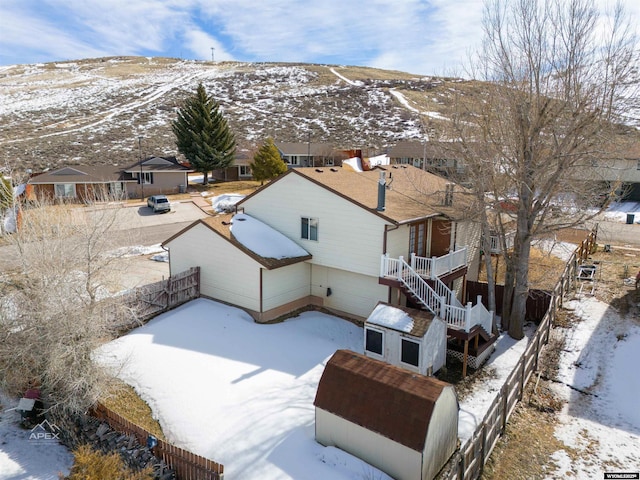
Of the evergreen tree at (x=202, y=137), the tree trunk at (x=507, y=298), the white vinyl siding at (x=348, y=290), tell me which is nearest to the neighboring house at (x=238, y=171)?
the evergreen tree at (x=202, y=137)

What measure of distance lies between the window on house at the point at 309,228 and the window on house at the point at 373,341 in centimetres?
504

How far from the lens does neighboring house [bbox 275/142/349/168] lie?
2181 inches

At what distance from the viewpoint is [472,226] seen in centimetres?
2050

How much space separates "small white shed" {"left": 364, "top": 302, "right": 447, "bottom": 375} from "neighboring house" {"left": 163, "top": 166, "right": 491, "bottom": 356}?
1.11m

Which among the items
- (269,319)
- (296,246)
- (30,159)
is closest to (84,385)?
(269,319)

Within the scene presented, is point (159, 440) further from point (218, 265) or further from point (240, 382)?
point (218, 265)

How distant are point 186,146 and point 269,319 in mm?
37629

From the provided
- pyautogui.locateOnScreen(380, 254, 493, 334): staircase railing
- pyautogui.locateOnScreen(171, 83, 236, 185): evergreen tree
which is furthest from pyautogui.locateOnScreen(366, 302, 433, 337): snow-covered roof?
pyautogui.locateOnScreen(171, 83, 236, 185): evergreen tree

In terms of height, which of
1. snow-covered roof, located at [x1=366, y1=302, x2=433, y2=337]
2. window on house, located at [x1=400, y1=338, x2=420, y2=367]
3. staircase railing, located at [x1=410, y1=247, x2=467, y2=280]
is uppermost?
staircase railing, located at [x1=410, y1=247, x2=467, y2=280]

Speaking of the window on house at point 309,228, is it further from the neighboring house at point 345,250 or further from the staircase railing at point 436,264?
the staircase railing at point 436,264

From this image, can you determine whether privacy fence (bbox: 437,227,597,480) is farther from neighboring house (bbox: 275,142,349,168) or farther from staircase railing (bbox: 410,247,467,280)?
neighboring house (bbox: 275,142,349,168)

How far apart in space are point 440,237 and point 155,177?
35.6 meters

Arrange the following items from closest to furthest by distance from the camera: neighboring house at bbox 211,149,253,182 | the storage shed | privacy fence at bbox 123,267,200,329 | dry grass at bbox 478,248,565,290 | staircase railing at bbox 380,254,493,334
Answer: the storage shed
staircase railing at bbox 380,254,493,334
privacy fence at bbox 123,267,200,329
dry grass at bbox 478,248,565,290
neighboring house at bbox 211,149,253,182

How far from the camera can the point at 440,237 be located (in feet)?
64.3
